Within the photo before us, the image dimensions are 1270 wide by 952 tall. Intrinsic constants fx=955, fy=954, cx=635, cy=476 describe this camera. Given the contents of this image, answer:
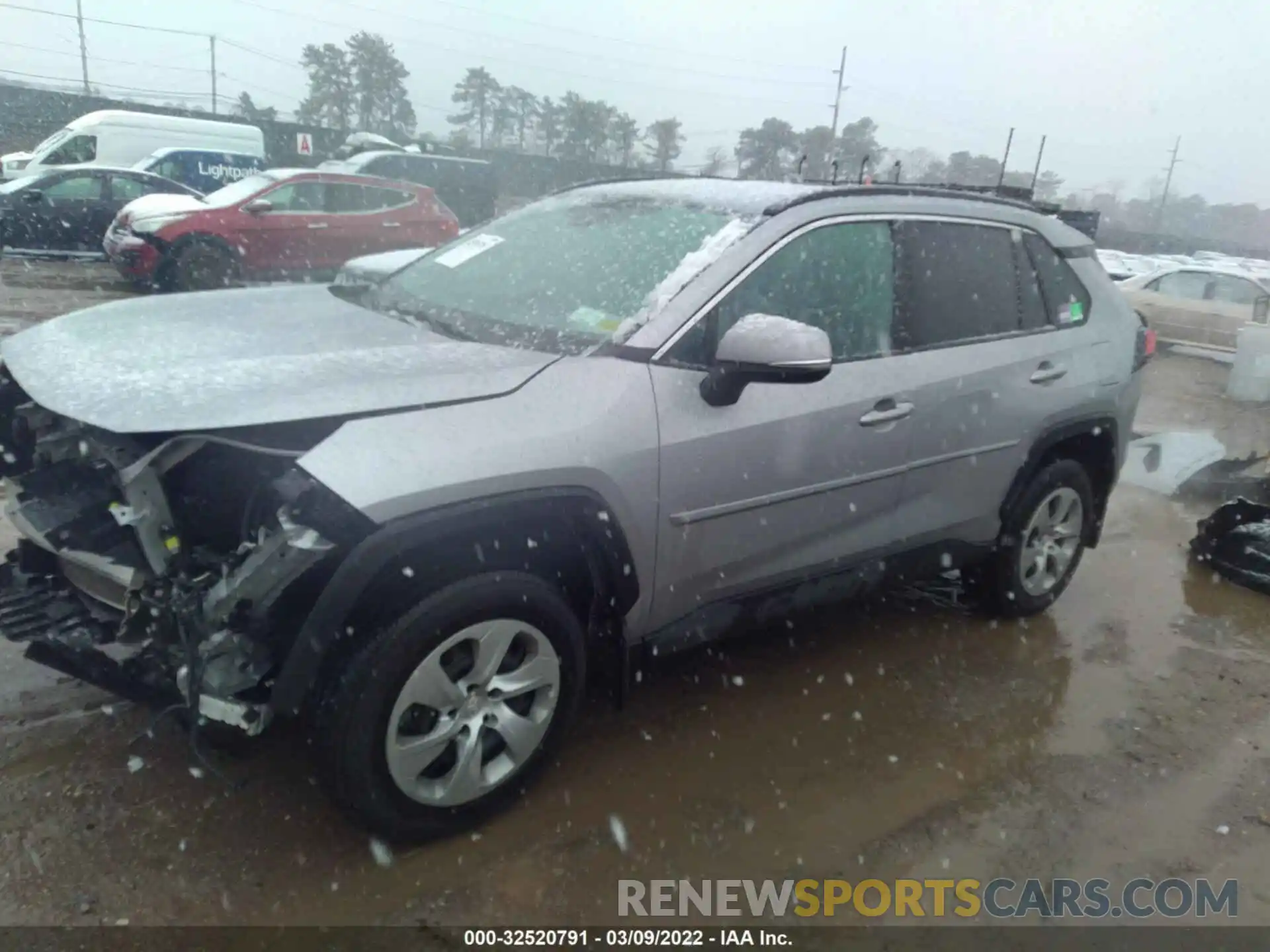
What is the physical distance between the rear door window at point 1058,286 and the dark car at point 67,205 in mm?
12696

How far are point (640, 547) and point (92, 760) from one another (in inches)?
69.8

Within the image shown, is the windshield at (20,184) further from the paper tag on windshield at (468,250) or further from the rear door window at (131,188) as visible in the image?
the paper tag on windshield at (468,250)

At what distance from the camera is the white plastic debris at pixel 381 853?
8.45 feet

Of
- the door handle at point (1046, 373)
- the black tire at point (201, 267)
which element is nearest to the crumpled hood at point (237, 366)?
the door handle at point (1046, 373)

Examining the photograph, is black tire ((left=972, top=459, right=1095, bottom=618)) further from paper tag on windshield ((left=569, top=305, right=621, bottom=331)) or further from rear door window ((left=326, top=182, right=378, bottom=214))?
rear door window ((left=326, top=182, right=378, bottom=214))

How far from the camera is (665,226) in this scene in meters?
3.35

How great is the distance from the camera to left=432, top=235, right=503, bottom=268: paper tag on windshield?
3.71 meters

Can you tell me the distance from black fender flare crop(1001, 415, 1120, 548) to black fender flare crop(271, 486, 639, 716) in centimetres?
215

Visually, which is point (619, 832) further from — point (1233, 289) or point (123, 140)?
point (123, 140)

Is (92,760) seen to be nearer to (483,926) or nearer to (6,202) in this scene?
(483,926)

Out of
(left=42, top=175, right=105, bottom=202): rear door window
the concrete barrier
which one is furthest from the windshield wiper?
(left=42, top=175, right=105, bottom=202): rear door window

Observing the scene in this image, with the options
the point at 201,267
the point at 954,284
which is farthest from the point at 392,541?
the point at 201,267

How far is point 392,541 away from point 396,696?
1.37 ft

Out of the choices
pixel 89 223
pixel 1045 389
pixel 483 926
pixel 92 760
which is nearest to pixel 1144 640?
pixel 1045 389
